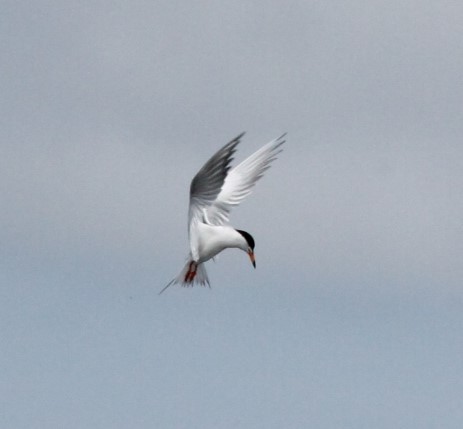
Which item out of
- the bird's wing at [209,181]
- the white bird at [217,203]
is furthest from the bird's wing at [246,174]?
the bird's wing at [209,181]

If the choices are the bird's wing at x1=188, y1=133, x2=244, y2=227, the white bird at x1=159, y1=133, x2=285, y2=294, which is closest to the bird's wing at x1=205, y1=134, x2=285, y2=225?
the white bird at x1=159, y1=133, x2=285, y2=294

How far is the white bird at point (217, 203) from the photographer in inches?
944

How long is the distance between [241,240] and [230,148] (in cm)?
378

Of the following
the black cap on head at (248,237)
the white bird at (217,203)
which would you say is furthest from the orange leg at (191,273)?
the black cap on head at (248,237)

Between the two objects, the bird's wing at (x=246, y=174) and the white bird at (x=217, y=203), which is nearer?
the white bird at (x=217, y=203)

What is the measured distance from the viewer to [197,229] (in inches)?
1017

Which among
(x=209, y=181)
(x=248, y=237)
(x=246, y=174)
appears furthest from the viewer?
(x=246, y=174)

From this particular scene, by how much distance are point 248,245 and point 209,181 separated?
281 centimetres

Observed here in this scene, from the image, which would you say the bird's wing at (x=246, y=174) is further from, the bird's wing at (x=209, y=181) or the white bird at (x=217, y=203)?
the bird's wing at (x=209, y=181)

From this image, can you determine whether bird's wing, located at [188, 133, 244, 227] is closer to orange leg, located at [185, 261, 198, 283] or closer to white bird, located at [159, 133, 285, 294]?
white bird, located at [159, 133, 285, 294]

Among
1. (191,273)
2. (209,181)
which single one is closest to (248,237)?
(191,273)

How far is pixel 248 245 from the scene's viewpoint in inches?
1053

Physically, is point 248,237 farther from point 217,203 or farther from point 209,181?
point 209,181

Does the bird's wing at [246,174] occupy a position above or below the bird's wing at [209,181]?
above
